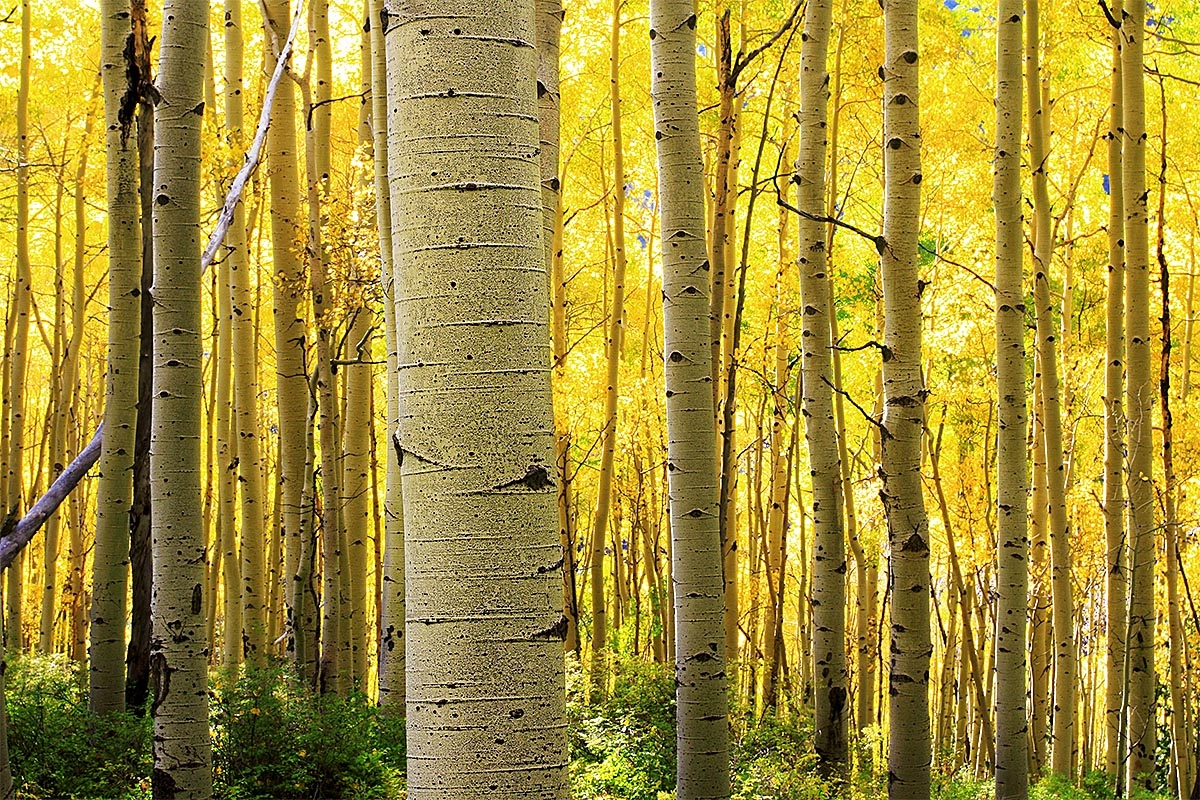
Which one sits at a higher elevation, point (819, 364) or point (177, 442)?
point (819, 364)

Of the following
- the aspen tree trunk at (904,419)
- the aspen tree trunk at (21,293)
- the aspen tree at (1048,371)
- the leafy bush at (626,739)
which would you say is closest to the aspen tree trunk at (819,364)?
the leafy bush at (626,739)

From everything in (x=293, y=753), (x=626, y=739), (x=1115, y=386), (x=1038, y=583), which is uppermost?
(x=1115, y=386)

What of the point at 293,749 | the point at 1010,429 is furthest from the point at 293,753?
the point at 1010,429

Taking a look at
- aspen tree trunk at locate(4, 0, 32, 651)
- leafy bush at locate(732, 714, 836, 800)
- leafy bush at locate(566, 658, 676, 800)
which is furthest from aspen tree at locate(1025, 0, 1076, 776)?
aspen tree trunk at locate(4, 0, 32, 651)

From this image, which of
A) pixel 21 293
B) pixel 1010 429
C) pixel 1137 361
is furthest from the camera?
pixel 21 293

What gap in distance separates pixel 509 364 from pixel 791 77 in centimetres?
968

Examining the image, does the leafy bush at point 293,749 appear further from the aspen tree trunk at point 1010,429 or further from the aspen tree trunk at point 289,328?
the aspen tree trunk at point 1010,429

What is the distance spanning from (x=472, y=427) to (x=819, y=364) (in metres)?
4.66

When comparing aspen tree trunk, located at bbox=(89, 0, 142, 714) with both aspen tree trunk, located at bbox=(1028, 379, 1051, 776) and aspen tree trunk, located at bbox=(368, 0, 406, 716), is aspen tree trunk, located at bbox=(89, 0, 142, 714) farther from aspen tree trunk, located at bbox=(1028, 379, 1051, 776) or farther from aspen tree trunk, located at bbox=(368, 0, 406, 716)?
aspen tree trunk, located at bbox=(1028, 379, 1051, 776)

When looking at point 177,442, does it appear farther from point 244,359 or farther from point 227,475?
point 227,475

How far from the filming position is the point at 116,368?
5.06 meters

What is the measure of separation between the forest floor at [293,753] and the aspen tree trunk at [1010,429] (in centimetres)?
91

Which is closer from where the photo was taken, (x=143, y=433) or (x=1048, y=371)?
(x=143, y=433)

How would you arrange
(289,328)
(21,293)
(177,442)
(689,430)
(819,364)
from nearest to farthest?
(177,442), (689,430), (819,364), (289,328), (21,293)
